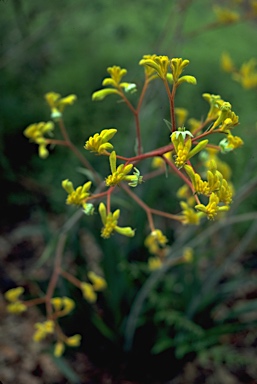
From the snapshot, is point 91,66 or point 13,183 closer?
point 13,183

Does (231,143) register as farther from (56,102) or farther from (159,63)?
(56,102)

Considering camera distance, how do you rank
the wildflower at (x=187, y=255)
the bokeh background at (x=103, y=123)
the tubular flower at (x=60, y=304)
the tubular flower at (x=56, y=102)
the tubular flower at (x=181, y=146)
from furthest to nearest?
the bokeh background at (x=103, y=123) < the wildflower at (x=187, y=255) < the tubular flower at (x=60, y=304) < the tubular flower at (x=56, y=102) < the tubular flower at (x=181, y=146)

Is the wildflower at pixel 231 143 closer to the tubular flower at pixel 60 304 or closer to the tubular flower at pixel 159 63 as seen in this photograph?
the tubular flower at pixel 159 63

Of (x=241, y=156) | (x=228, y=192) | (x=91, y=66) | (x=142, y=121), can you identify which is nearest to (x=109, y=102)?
(x=91, y=66)

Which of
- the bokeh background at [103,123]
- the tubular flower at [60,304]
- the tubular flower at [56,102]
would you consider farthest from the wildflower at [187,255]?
the tubular flower at [56,102]

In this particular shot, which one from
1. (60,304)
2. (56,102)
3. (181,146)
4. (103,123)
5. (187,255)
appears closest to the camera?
(181,146)

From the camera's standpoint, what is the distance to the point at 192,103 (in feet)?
7.20

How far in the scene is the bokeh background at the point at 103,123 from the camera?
1308 mm

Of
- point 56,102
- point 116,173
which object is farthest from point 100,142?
point 56,102

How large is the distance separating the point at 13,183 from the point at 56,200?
16cm

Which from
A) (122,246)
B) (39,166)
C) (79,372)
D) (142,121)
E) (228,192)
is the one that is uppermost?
(228,192)

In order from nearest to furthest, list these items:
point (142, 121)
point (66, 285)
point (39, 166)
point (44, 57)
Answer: point (66, 285)
point (142, 121)
point (39, 166)
point (44, 57)

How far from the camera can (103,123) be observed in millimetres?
2084

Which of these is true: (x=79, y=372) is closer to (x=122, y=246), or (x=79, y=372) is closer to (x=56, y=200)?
(x=122, y=246)
